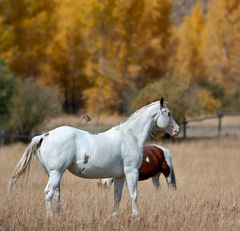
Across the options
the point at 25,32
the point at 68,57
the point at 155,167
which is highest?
the point at 25,32

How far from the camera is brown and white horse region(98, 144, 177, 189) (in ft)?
46.1

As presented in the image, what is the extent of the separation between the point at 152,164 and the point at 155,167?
0.13 metres

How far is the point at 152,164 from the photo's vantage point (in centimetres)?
1416

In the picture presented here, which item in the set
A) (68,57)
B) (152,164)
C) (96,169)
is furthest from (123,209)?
(68,57)

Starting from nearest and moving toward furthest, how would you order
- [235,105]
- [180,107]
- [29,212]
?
[29,212] → [180,107] → [235,105]

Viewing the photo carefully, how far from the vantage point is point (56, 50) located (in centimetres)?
4206

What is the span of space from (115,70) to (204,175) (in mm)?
21473

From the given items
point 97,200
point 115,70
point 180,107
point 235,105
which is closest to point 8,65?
point 115,70

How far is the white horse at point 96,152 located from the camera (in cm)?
977

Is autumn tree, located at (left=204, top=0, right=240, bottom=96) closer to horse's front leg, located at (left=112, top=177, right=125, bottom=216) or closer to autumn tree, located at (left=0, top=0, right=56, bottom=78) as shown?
autumn tree, located at (left=0, top=0, right=56, bottom=78)

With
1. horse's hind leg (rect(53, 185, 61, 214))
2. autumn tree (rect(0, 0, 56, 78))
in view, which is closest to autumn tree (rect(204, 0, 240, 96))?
autumn tree (rect(0, 0, 56, 78))

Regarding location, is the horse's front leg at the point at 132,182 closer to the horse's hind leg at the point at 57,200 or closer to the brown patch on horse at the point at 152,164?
the horse's hind leg at the point at 57,200

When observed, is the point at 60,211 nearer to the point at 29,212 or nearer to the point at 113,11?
the point at 29,212

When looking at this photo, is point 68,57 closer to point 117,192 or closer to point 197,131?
point 197,131
